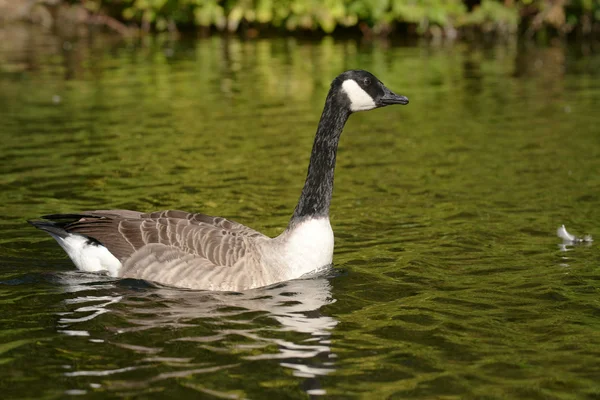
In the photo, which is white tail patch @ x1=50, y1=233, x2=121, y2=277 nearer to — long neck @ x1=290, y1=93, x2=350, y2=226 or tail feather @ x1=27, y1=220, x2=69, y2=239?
tail feather @ x1=27, y1=220, x2=69, y2=239

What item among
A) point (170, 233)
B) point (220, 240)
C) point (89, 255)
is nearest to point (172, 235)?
point (170, 233)

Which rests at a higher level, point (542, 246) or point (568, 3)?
point (568, 3)

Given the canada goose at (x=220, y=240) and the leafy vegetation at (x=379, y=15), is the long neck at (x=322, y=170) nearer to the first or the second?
the canada goose at (x=220, y=240)

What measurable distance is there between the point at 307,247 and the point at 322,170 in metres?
0.79

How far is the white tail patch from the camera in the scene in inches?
348

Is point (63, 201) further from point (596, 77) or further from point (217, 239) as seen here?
point (596, 77)

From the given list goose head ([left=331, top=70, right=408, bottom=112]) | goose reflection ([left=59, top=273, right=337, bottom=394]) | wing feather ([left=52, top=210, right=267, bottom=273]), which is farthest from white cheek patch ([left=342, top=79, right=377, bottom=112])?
goose reflection ([left=59, top=273, right=337, bottom=394])

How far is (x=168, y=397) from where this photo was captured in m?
6.40

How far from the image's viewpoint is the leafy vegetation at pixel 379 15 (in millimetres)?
31812

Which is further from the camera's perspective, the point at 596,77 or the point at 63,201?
the point at 596,77

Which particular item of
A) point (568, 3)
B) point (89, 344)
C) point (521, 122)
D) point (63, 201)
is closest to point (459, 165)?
point (521, 122)

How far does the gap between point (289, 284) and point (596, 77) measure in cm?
1701

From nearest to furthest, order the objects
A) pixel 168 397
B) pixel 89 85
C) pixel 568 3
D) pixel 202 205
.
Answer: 1. pixel 168 397
2. pixel 202 205
3. pixel 89 85
4. pixel 568 3

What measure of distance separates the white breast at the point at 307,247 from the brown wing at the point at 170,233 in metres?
0.36
